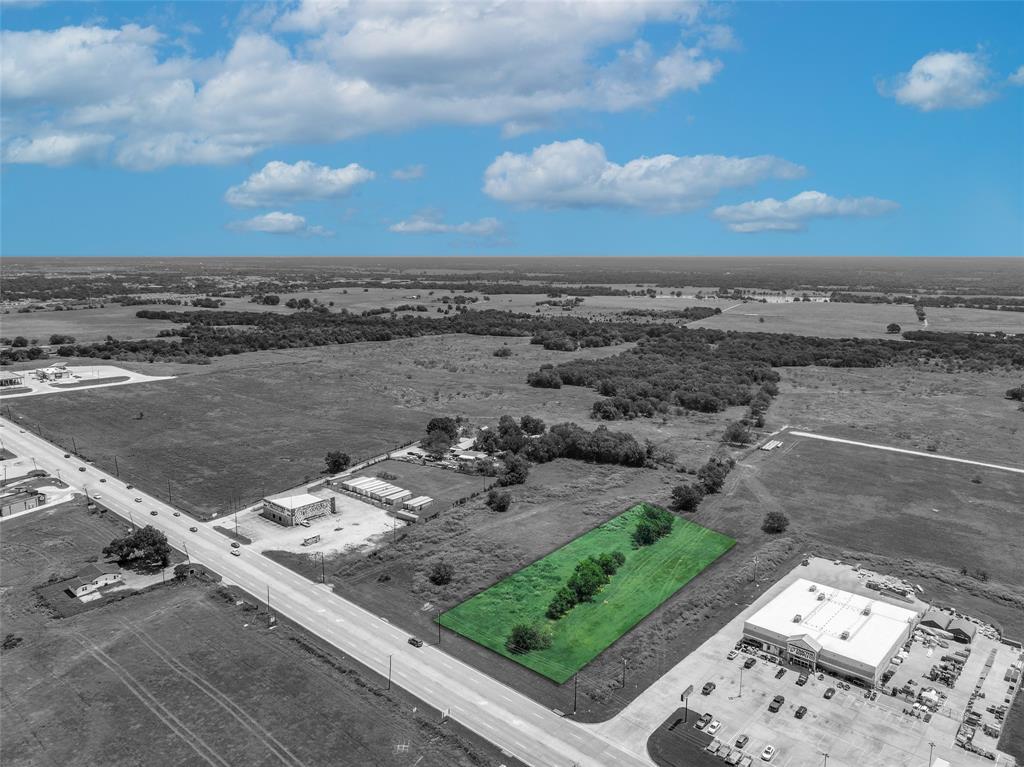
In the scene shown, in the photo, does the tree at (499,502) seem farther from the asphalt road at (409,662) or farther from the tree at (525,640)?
the tree at (525,640)

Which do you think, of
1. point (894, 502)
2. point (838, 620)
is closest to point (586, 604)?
point (838, 620)

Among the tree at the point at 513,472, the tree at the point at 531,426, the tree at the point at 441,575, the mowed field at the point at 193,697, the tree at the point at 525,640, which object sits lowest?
the mowed field at the point at 193,697

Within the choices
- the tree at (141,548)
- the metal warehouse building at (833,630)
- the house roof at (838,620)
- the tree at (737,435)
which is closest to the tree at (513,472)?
the house roof at (838,620)

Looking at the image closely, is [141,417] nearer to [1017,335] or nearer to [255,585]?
[255,585]

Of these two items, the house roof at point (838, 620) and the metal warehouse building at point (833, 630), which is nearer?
the metal warehouse building at point (833, 630)

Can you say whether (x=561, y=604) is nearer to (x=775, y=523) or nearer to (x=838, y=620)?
(x=838, y=620)

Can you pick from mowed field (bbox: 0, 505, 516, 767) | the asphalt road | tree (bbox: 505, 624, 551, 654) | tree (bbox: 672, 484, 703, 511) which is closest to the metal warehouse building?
the asphalt road

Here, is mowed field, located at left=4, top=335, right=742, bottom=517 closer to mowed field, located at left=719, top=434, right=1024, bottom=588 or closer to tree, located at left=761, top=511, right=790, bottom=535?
mowed field, located at left=719, top=434, right=1024, bottom=588
